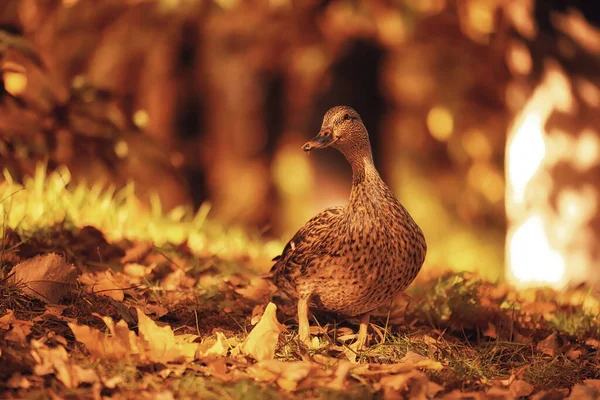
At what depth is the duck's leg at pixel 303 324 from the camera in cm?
357

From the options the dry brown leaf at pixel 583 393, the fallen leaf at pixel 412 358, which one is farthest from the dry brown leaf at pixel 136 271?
the dry brown leaf at pixel 583 393

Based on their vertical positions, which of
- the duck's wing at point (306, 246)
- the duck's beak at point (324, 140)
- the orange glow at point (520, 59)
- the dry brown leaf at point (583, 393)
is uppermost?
the orange glow at point (520, 59)

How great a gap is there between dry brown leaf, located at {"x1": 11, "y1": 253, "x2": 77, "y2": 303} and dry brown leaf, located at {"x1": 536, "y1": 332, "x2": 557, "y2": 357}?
2231mm

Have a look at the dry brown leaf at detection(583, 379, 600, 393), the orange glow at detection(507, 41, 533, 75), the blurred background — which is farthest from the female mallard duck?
the orange glow at detection(507, 41, 533, 75)

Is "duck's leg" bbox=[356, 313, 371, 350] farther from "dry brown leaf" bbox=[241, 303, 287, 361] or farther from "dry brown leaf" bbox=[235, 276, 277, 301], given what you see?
"dry brown leaf" bbox=[235, 276, 277, 301]

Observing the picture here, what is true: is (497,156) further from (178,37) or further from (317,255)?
(317,255)

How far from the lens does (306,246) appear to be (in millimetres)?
3834

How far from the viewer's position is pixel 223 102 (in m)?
9.63

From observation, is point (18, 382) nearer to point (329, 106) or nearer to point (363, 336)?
point (363, 336)

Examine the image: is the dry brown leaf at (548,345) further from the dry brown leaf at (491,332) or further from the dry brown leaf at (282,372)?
the dry brown leaf at (282,372)

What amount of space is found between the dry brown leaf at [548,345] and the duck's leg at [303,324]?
44.9 inches

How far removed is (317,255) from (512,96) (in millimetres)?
3819

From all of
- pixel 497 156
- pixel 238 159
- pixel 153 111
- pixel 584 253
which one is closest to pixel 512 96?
pixel 584 253

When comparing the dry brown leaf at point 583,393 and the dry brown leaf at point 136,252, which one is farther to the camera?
the dry brown leaf at point 136,252
